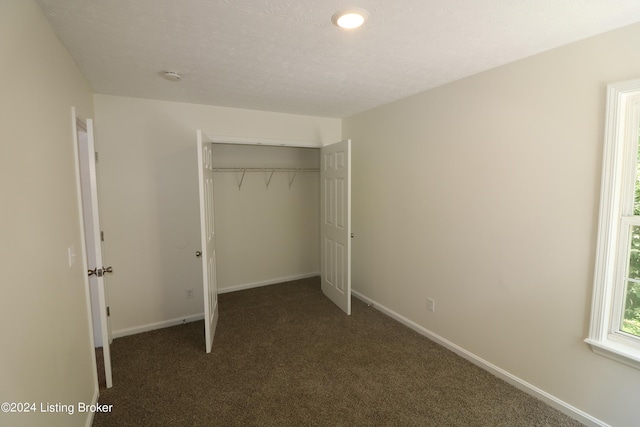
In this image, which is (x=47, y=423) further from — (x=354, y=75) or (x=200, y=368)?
(x=354, y=75)

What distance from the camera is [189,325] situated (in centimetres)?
322

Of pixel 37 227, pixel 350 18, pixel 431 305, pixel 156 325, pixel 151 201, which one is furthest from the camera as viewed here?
pixel 156 325

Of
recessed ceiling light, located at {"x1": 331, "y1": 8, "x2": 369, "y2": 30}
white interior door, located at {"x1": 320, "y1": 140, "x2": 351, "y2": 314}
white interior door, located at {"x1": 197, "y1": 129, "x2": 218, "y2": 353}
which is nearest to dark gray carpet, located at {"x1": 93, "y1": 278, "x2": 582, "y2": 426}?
white interior door, located at {"x1": 197, "y1": 129, "x2": 218, "y2": 353}

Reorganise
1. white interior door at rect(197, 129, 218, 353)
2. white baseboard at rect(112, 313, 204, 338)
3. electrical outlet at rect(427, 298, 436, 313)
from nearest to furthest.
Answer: white interior door at rect(197, 129, 218, 353), electrical outlet at rect(427, 298, 436, 313), white baseboard at rect(112, 313, 204, 338)

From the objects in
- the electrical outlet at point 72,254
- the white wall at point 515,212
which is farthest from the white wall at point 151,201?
the white wall at point 515,212

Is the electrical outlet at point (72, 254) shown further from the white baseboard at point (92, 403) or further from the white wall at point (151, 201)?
the white wall at point (151, 201)

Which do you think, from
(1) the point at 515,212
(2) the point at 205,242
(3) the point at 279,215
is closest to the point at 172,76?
(2) the point at 205,242

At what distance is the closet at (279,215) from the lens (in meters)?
3.53

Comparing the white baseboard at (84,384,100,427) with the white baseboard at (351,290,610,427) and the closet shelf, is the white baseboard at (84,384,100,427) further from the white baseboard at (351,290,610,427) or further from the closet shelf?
the white baseboard at (351,290,610,427)

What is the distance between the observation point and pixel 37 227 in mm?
1274

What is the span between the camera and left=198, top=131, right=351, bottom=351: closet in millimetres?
3527

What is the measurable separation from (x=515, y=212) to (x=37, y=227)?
273 centimetres

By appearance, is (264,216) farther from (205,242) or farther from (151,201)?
(205,242)

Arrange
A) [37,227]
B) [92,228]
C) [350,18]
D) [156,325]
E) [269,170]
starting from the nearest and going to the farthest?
[37,227]
[350,18]
[92,228]
[156,325]
[269,170]
